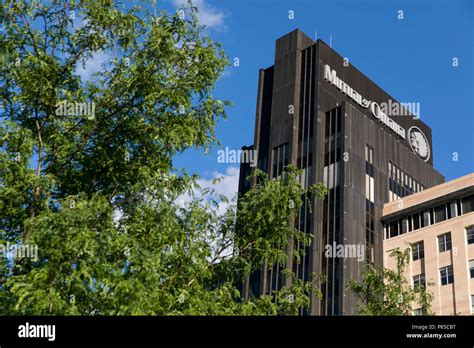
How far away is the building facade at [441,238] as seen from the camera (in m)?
62.8

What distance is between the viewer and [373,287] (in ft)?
93.3

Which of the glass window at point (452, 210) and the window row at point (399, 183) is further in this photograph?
the window row at point (399, 183)

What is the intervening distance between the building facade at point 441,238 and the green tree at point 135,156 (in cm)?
4711

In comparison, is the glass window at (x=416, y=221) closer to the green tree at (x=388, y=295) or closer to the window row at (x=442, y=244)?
the window row at (x=442, y=244)

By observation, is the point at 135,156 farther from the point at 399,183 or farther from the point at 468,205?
the point at 399,183

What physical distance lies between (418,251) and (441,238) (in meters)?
2.82

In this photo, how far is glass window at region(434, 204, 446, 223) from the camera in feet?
222

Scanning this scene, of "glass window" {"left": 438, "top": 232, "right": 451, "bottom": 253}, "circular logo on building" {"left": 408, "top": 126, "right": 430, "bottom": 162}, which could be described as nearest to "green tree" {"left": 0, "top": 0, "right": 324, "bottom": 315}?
"glass window" {"left": 438, "top": 232, "right": 451, "bottom": 253}

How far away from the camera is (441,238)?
66688 mm

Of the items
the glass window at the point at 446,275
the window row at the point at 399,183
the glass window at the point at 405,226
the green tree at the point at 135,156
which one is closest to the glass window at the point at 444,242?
the glass window at the point at 446,275

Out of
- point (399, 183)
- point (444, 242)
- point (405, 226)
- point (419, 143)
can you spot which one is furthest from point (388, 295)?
point (419, 143)

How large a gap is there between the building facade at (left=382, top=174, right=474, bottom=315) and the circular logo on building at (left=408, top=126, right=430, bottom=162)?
1555 cm
